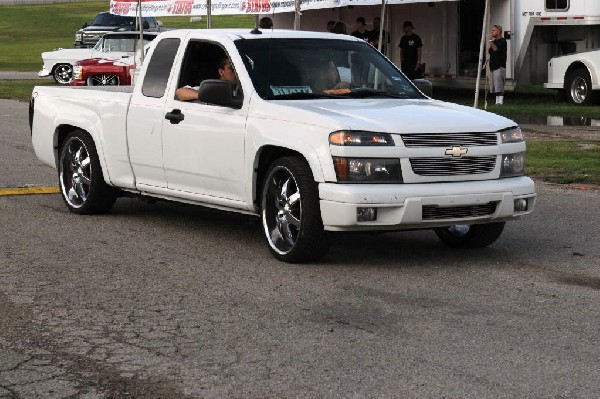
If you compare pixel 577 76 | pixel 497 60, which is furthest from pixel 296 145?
pixel 577 76

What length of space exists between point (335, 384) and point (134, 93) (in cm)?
548

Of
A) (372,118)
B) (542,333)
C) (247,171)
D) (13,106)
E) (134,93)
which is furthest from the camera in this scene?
(13,106)

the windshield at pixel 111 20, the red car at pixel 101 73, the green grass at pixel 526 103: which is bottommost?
the green grass at pixel 526 103

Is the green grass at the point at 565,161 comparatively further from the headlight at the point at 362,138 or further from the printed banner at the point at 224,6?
the printed banner at the point at 224,6

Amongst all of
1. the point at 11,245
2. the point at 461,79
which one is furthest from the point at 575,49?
the point at 11,245

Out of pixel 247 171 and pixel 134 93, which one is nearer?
pixel 247 171

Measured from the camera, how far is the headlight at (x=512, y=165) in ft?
30.6

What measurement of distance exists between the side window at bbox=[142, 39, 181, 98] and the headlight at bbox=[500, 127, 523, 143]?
288 cm

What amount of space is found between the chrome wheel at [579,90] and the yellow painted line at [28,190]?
1521 centimetres

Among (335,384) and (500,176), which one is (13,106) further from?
(335,384)

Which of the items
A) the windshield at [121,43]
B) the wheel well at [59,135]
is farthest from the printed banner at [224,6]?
the wheel well at [59,135]

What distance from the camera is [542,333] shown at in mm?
7113

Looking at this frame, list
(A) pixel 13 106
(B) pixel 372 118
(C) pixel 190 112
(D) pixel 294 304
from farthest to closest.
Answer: (A) pixel 13 106, (C) pixel 190 112, (B) pixel 372 118, (D) pixel 294 304

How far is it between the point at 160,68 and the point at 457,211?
3.14 metres
